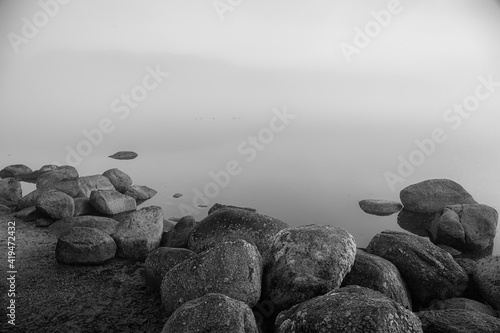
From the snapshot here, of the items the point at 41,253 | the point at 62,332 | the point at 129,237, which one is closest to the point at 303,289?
the point at 62,332

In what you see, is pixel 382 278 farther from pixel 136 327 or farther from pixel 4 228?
pixel 4 228

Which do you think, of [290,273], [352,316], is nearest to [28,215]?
[290,273]

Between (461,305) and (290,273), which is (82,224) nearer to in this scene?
(290,273)

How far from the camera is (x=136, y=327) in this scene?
8.72 metres

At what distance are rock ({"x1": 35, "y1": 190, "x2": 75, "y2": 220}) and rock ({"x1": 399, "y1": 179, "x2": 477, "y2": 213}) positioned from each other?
660 inches

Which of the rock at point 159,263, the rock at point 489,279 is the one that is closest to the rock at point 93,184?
the rock at point 159,263

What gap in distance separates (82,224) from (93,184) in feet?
18.9

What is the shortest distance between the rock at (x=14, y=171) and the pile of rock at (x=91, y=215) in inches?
216

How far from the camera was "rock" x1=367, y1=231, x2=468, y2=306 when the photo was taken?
998 centimetres

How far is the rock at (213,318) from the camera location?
21.2 ft

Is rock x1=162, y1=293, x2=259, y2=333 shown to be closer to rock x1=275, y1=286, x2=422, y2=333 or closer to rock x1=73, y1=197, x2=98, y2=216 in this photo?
rock x1=275, y1=286, x2=422, y2=333

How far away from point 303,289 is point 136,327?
3.96m

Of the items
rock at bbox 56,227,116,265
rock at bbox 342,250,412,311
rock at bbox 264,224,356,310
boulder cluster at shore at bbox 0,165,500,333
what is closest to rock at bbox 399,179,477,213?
boulder cluster at shore at bbox 0,165,500,333

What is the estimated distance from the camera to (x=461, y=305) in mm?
9492
